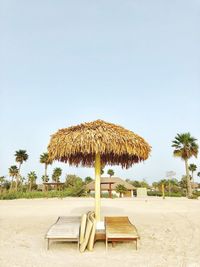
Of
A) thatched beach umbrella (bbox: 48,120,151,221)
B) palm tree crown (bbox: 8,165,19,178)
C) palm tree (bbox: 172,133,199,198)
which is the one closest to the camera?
thatched beach umbrella (bbox: 48,120,151,221)

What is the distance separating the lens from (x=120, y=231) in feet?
19.5

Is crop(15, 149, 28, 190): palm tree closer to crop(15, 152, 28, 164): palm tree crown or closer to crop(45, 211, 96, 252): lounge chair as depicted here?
crop(15, 152, 28, 164): palm tree crown

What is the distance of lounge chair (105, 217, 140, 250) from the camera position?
5.72 metres

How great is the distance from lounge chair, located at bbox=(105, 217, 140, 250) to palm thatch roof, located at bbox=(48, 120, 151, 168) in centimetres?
→ 179

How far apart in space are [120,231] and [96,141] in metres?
2.22

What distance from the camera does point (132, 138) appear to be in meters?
6.86

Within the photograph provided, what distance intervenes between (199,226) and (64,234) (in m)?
5.81

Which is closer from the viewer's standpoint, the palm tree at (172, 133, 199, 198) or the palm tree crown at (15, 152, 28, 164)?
the palm tree at (172, 133, 199, 198)

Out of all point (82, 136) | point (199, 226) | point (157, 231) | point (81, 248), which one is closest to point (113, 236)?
point (81, 248)

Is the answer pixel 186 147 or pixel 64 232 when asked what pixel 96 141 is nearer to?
pixel 64 232

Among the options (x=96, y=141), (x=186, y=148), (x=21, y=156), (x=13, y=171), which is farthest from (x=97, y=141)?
(x=13, y=171)

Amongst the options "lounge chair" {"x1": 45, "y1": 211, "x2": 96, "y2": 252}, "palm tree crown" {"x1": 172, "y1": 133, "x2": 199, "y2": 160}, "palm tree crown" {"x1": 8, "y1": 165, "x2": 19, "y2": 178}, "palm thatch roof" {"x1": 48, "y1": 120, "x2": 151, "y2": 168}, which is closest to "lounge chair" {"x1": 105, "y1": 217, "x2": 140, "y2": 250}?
"lounge chair" {"x1": 45, "y1": 211, "x2": 96, "y2": 252}

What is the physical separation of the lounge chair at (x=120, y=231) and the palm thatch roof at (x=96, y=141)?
1.79m

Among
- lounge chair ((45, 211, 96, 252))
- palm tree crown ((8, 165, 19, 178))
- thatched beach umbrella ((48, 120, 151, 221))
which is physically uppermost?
palm tree crown ((8, 165, 19, 178))
